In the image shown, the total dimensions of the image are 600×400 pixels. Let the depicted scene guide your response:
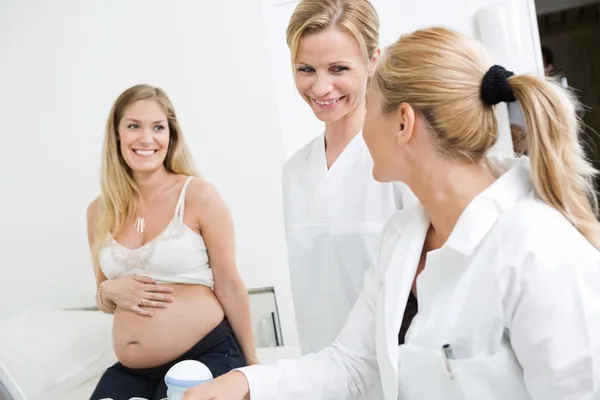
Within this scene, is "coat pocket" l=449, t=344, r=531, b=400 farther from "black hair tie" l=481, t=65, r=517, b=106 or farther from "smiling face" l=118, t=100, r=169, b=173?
"smiling face" l=118, t=100, r=169, b=173

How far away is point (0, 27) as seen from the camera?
1863 mm

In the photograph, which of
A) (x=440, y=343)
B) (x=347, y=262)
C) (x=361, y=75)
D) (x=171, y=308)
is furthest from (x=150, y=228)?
(x=440, y=343)

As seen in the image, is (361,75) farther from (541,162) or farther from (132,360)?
(132,360)

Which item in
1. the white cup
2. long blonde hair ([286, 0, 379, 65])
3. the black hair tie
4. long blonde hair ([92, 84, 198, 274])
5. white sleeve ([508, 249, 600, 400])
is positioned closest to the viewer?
white sleeve ([508, 249, 600, 400])

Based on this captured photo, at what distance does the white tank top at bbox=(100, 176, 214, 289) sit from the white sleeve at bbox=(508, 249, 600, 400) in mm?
1005

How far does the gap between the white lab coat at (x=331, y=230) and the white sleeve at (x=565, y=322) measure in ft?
1.81

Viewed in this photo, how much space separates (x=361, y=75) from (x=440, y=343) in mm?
704

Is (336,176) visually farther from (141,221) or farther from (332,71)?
(141,221)

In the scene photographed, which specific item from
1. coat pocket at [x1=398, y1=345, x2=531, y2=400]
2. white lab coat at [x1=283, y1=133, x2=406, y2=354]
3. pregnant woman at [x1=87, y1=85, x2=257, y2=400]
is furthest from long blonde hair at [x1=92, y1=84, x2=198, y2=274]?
coat pocket at [x1=398, y1=345, x2=531, y2=400]

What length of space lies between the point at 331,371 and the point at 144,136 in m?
0.90

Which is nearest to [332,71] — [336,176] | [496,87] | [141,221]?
[336,176]

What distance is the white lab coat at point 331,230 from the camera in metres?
1.44

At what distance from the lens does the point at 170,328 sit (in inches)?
65.2

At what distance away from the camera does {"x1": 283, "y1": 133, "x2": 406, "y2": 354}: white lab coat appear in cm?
144
